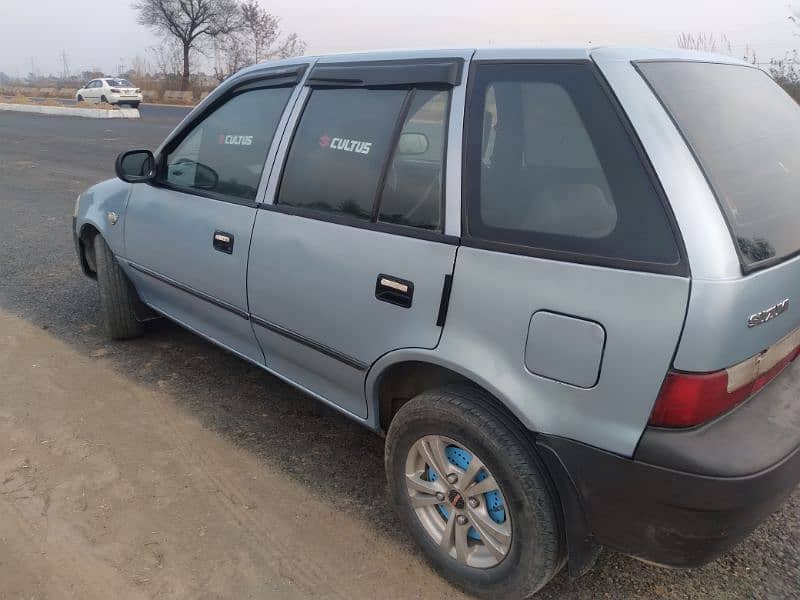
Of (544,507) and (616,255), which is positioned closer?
(616,255)

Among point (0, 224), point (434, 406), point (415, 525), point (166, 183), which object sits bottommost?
point (0, 224)

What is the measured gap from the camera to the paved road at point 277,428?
233cm

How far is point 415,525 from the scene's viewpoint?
240cm

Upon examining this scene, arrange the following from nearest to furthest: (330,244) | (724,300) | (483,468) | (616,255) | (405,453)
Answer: (724,300), (616,255), (483,468), (405,453), (330,244)

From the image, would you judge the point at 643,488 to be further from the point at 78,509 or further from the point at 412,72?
the point at 78,509

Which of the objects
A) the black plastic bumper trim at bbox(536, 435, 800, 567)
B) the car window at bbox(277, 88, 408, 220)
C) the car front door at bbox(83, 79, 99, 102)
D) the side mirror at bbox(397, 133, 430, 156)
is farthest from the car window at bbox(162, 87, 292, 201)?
the car front door at bbox(83, 79, 99, 102)

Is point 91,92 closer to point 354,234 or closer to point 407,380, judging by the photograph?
point 354,234

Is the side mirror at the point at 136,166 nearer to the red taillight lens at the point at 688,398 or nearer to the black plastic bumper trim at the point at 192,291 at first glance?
the black plastic bumper trim at the point at 192,291

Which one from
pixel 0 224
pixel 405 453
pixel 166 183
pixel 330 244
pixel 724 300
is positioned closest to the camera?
pixel 724 300

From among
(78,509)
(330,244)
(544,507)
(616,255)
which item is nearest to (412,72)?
(330,244)

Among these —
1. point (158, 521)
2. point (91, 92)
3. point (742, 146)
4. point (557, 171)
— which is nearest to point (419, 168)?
point (557, 171)

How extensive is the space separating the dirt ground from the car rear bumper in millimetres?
771

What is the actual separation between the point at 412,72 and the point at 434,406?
125 centimetres

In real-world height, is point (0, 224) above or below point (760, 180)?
below
